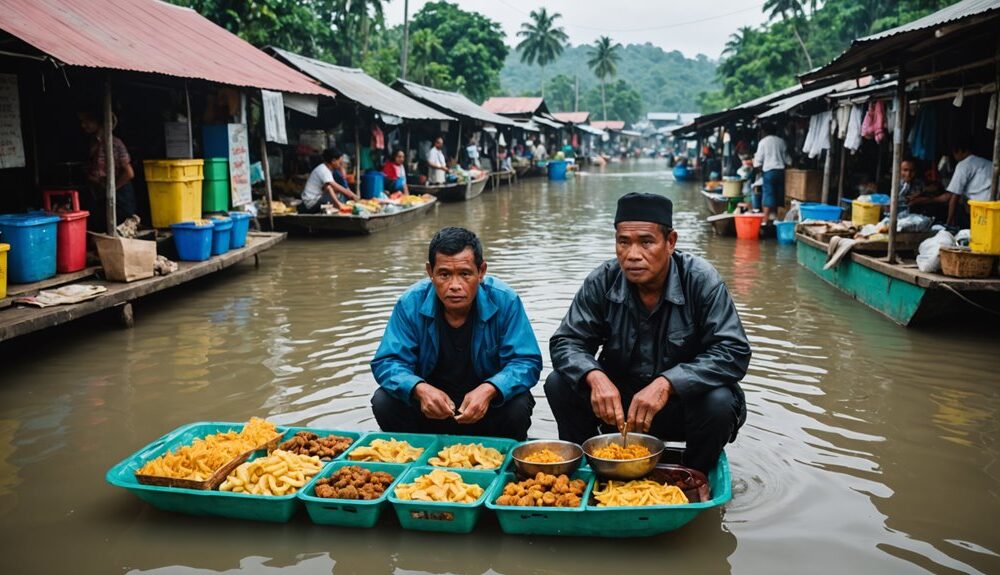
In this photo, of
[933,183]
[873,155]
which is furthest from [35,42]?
[873,155]

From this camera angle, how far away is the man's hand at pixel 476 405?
3781mm

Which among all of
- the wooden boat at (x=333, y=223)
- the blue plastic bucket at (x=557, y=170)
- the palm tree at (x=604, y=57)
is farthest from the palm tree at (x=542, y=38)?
the wooden boat at (x=333, y=223)

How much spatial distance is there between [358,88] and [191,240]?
975cm

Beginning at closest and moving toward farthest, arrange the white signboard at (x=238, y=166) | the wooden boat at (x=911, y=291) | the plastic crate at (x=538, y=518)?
the plastic crate at (x=538, y=518) → the wooden boat at (x=911, y=291) → the white signboard at (x=238, y=166)

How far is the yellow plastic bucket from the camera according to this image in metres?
6.47

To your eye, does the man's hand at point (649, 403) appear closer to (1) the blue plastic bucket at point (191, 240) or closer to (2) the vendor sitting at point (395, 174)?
(1) the blue plastic bucket at point (191, 240)

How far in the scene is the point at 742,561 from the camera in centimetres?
333

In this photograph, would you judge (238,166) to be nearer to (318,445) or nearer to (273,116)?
(273,116)

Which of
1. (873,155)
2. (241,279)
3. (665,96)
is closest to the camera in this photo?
(241,279)

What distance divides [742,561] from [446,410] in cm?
147

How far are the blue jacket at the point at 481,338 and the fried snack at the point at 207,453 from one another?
2.23 feet

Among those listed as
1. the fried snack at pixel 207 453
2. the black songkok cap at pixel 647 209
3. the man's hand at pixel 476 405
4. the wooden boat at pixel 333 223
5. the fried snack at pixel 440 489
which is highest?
the black songkok cap at pixel 647 209

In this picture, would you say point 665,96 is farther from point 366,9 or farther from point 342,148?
point 342,148

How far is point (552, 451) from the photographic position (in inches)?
147
